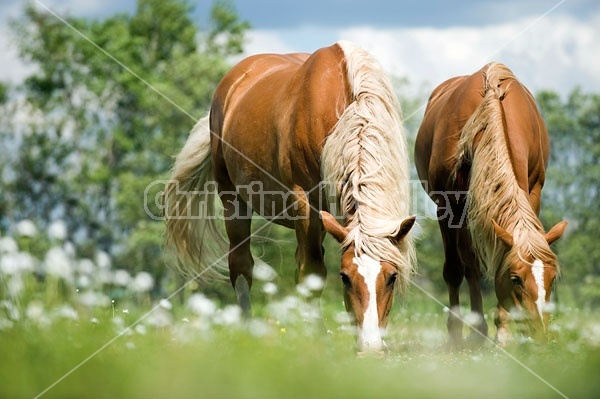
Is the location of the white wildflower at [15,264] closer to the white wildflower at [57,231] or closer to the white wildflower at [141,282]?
the white wildflower at [57,231]

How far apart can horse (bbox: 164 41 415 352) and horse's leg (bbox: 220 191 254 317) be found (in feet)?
0.04

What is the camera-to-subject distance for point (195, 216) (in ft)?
28.5

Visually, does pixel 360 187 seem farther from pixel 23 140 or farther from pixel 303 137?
pixel 23 140

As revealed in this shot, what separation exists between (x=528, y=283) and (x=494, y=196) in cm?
86

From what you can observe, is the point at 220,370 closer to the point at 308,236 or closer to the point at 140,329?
the point at 140,329

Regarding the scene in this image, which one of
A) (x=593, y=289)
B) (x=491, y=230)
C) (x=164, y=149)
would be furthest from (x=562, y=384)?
(x=164, y=149)

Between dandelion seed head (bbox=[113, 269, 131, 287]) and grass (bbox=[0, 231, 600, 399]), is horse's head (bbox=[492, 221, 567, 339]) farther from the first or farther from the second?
dandelion seed head (bbox=[113, 269, 131, 287])

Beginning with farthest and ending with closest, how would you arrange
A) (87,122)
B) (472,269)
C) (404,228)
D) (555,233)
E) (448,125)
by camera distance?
(87,122) → (472,269) → (448,125) → (555,233) → (404,228)

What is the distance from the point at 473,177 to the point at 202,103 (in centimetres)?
1966

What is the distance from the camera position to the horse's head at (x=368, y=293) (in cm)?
445

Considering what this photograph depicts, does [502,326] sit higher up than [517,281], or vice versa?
[517,281]

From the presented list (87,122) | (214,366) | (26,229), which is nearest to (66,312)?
(26,229)

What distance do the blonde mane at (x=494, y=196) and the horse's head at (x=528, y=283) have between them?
0.07 ft

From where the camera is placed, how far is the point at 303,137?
5.93 metres
